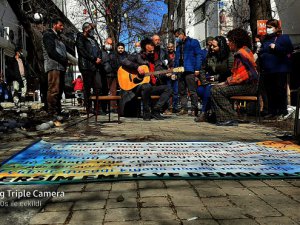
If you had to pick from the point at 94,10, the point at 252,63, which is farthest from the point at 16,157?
the point at 94,10

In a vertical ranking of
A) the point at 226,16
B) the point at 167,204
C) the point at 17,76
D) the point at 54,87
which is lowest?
the point at 167,204

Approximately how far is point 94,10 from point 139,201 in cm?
1819

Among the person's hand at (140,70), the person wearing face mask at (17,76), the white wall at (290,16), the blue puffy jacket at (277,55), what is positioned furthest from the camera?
the white wall at (290,16)

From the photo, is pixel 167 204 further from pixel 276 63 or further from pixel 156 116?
pixel 156 116

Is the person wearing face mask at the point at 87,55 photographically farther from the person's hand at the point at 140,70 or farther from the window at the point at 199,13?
the window at the point at 199,13

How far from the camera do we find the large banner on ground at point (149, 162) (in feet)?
10.4

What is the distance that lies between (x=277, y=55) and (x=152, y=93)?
9.31ft

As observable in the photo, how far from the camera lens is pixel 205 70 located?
873 cm

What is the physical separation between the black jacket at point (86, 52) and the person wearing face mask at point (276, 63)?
13.2 feet

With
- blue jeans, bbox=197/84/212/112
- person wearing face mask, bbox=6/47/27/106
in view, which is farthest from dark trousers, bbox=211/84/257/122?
person wearing face mask, bbox=6/47/27/106

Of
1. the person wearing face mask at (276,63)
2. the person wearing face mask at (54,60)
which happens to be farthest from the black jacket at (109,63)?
the person wearing face mask at (276,63)

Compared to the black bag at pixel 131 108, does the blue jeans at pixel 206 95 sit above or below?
above

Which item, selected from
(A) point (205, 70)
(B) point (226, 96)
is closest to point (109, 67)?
(A) point (205, 70)

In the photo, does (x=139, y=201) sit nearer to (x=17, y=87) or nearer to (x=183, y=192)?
(x=183, y=192)
